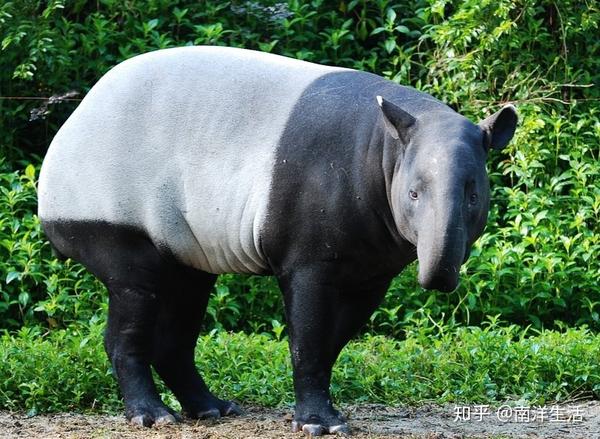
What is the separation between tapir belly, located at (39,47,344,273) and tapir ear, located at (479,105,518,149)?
923 millimetres

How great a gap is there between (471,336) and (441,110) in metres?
2.39

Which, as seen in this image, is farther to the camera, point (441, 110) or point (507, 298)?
point (507, 298)

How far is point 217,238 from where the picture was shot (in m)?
5.70

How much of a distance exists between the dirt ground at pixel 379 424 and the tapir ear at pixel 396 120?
4.58 ft

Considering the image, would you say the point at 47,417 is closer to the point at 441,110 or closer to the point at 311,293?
the point at 311,293

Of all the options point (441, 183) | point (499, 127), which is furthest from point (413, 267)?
point (441, 183)

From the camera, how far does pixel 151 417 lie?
19.1 ft

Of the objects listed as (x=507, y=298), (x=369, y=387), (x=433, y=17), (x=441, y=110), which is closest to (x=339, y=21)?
(x=433, y=17)

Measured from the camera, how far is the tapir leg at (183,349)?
240 inches

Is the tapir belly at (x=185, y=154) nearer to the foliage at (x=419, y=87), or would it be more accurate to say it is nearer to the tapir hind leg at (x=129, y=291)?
the tapir hind leg at (x=129, y=291)

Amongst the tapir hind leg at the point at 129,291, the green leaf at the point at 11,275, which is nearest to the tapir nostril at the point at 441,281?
the tapir hind leg at the point at 129,291

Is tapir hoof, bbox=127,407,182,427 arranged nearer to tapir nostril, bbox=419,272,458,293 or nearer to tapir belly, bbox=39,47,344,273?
tapir belly, bbox=39,47,344,273

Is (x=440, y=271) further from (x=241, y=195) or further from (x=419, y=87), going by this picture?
(x=419, y=87)

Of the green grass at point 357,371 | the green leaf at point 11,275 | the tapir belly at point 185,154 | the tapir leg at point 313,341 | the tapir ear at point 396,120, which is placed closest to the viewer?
the tapir ear at point 396,120
